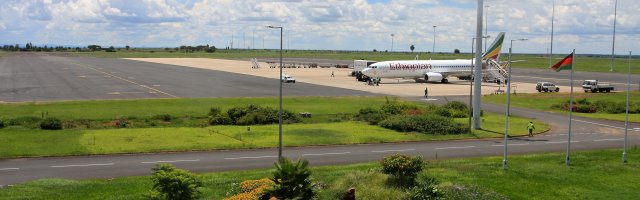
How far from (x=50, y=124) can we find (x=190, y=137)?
12.5 metres

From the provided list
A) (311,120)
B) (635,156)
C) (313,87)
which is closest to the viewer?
(635,156)

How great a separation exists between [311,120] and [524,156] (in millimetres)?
23416

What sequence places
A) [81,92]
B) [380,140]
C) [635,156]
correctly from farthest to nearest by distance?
[81,92] < [380,140] < [635,156]

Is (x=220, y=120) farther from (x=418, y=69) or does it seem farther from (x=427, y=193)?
(x=418, y=69)

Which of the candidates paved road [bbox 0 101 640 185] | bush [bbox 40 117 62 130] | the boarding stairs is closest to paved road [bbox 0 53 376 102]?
bush [bbox 40 117 62 130]

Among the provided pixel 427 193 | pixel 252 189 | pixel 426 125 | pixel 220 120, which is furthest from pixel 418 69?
pixel 427 193

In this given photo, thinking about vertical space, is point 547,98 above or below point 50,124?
above

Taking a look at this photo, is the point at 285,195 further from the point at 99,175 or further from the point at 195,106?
the point at 195,106

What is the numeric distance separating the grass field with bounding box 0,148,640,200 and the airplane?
7369cm

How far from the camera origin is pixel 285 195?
21406 mm

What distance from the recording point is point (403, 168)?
27141mm

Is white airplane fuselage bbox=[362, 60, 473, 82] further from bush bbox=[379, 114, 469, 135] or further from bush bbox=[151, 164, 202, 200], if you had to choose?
bush bbox=[151, 164, 202, 200]

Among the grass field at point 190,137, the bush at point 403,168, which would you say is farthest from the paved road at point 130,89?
the bush at point 403,168

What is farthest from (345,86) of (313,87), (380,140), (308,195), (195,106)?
(308,195)
